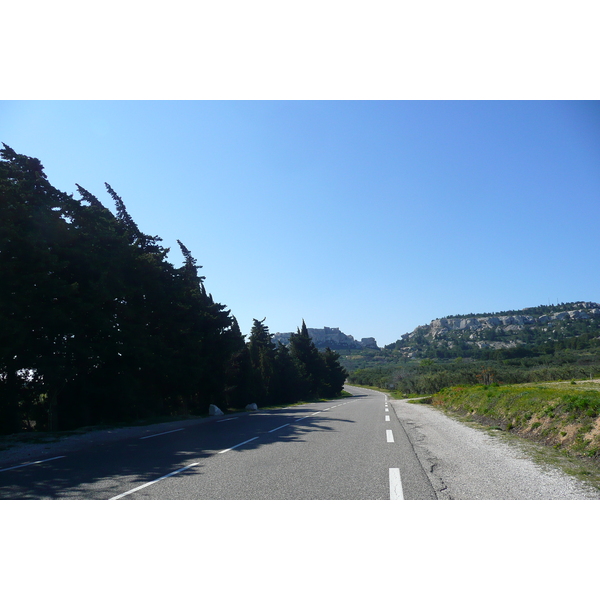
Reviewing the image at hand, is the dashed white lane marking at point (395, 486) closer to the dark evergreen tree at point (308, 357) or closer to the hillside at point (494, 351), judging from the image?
the hillside at point (494, 351)

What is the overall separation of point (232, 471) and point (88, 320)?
14.6m

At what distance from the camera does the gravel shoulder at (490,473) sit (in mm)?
5309

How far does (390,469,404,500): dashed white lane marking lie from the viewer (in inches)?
207

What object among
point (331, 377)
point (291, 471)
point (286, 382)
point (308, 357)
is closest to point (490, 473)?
point (291, 471)

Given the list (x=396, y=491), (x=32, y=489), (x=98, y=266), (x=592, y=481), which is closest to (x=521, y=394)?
(x=592, y=481)

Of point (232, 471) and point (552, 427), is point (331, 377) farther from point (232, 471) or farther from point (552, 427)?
point (232, 471)

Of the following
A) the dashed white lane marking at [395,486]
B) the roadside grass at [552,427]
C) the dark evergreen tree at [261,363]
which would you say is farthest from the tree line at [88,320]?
the roadside grass at [552,427]

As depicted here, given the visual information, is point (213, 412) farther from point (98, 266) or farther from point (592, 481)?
point (592, 481)

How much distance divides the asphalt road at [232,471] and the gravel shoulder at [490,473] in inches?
12.5

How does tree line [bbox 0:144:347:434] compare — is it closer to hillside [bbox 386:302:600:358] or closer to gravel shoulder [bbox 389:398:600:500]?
gravel shoulder [bbox 389:398:600:500]

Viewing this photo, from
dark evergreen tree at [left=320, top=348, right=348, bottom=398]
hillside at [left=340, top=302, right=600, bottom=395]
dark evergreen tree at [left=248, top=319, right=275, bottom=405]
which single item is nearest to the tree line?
dark evergreen tree at [left=248, top=319, right=275, bottom=405]

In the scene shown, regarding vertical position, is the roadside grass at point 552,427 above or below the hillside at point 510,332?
below
